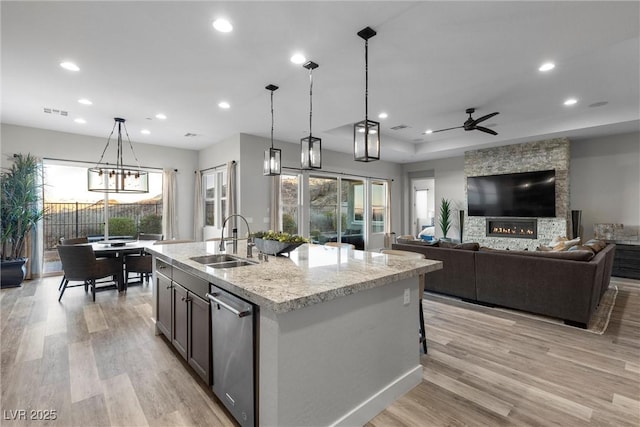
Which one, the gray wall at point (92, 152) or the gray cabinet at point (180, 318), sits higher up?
the gray wall at point (92, 152)

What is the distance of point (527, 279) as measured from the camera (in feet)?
12.1

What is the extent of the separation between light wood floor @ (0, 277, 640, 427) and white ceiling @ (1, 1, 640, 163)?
289cm

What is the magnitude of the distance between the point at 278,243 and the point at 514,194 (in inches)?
265

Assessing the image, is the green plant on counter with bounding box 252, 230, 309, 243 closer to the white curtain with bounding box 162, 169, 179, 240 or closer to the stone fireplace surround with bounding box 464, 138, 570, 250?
the white curtain with bounding box 162, 169, 179, 240

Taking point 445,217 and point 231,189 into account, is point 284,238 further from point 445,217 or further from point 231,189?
point 445,217

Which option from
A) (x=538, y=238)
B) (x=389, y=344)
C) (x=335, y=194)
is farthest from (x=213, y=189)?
(x=538, y=238)

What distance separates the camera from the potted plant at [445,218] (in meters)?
8.65

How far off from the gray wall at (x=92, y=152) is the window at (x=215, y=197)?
0.46m

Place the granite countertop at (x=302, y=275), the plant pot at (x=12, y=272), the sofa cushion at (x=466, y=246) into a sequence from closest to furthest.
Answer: the granite countertop at (x=302, y=275)
the sofa cushion at (x=466, y=246)
the plant pot at (x=12, y=272)

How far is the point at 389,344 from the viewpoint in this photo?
6.82ft

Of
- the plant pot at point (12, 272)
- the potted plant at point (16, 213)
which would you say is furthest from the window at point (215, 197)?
the plant pot at point (12, 272)

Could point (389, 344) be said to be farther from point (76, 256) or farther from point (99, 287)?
point (99, 287)

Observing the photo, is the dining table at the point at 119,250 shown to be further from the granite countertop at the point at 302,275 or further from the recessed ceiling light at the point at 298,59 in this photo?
the recessed ceiling light at the point at 298,59

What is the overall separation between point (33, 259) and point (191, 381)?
5622 mm
